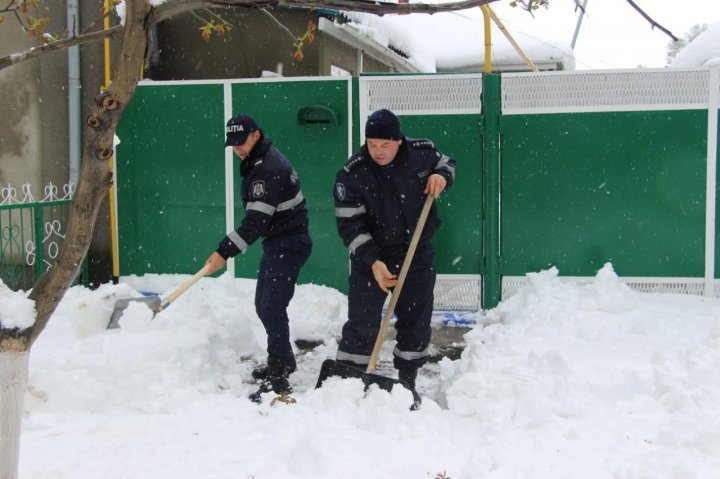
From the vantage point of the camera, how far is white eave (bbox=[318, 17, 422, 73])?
830 cm

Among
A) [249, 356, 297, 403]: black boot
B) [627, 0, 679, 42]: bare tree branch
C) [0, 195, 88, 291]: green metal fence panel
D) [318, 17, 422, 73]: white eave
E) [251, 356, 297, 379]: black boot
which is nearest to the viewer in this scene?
[627, 0, 679, 42]: bare tree branch

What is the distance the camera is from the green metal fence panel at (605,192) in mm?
6449

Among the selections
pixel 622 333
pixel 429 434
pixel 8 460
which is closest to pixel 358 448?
pixel 429 434

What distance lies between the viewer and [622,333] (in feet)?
17.0

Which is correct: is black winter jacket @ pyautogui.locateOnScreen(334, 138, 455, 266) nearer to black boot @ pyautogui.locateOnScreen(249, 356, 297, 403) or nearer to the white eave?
black boot @ pyautogui.locateOnScreen(249, 356, 297, 403)

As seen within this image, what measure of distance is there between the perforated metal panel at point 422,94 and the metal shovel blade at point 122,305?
2514mm

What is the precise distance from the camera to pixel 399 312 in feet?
15.9

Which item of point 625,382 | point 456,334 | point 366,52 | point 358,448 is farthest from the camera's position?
point 366,52

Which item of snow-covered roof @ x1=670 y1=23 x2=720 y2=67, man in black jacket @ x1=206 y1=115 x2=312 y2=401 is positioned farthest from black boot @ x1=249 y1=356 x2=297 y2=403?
snow-covered roof @ x1=670 y1=23 x2=720 y2=67

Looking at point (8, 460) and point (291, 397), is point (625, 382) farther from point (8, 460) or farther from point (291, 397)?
point (8, 460)

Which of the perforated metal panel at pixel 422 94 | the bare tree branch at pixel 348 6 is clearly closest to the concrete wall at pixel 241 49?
the perforated metal panel at pixel 422 94

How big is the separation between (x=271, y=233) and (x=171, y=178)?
102 inches

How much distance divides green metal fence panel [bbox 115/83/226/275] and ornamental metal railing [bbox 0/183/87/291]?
2.16 ft

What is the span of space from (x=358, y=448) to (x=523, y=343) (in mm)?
1980
